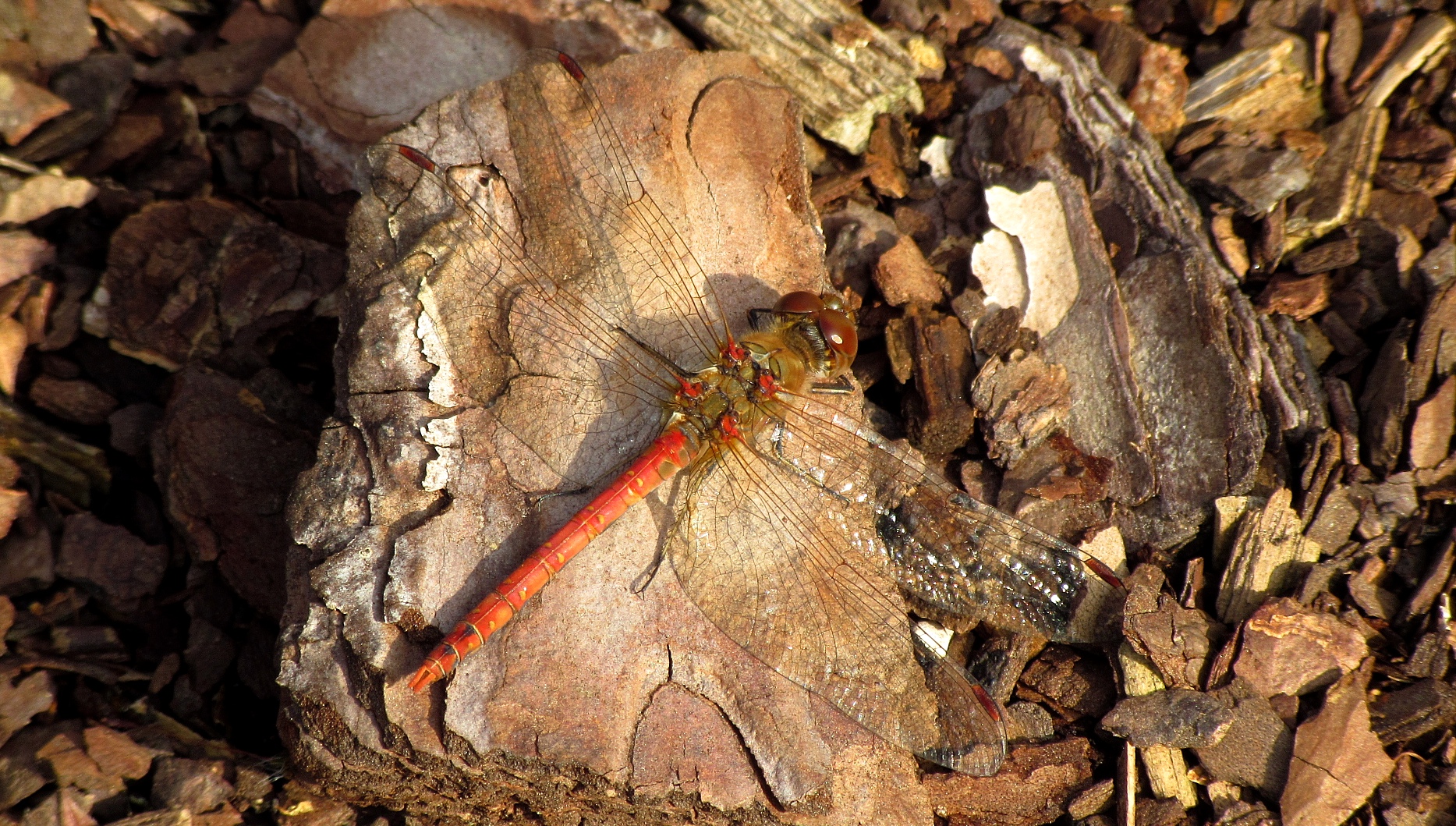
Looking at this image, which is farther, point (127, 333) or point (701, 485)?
point (127, 333)

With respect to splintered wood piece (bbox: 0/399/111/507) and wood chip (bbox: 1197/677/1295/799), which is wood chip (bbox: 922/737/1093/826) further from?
splintered wood piece (bbox: 0/399/111/507)

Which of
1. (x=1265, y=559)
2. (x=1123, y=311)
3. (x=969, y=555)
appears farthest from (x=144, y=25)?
(x=1265, y=559)

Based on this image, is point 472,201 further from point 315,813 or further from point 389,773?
point 315,813

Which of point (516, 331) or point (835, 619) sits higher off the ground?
point (516, 331)

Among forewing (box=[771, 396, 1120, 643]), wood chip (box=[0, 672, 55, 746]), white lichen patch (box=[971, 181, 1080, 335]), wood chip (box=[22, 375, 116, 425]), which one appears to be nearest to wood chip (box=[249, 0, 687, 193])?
white lichen patch (box=[971, 181, 1080, 335])

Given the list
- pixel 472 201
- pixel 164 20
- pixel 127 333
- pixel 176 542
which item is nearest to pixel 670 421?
pixel 472 201

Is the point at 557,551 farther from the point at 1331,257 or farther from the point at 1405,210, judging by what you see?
the point at 1405,210
